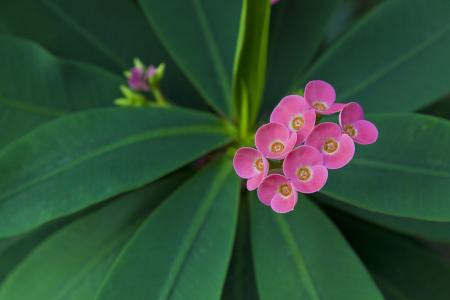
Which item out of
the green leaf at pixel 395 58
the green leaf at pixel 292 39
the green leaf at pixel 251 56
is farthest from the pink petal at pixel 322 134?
the green leaf at pixel 292 39

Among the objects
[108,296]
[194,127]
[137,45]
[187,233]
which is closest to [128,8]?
[137,45]

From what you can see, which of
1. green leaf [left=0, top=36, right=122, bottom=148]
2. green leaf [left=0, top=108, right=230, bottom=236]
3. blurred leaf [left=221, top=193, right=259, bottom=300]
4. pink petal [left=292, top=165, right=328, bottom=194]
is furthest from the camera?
blurred leaf [left=221, top=193, right=259, bottom=300]

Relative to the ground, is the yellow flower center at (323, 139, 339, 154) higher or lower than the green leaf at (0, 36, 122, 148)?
lower

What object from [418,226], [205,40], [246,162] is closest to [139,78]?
[205,40]

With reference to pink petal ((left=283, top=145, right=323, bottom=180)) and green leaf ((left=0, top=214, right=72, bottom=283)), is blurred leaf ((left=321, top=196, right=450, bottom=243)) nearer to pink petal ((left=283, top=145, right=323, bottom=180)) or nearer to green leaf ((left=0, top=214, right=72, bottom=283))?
pink petal ((left=283, top=145, right=323, bottom=180))

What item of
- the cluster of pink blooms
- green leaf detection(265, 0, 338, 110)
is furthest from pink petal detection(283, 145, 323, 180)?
green leaf detection(265, 0, 338, 110)

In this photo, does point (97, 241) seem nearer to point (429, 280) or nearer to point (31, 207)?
point (31, 207)
